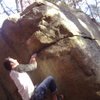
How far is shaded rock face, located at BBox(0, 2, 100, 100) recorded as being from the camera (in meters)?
6.02

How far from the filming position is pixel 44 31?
6.65m

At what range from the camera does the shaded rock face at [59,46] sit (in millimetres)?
6020

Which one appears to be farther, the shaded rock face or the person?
the shaded rock face

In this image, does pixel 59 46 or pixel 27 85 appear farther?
pixel 59 46

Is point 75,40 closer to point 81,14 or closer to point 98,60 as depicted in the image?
point 98,60

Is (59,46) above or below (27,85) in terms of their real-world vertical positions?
above

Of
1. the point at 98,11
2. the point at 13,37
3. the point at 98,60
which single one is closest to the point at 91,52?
the point at 98,60

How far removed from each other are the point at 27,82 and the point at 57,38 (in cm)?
161

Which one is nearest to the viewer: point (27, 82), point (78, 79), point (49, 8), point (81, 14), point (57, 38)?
point (27, 82)

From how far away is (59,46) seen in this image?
636cm

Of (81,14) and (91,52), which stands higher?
(81,14)

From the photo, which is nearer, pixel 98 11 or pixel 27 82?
pixel 27 82

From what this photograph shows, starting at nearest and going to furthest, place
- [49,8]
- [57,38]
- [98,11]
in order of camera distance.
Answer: [57,38]
[49,8]
[98,11]

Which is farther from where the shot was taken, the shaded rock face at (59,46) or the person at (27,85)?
the shaded rock face at (59,46)
